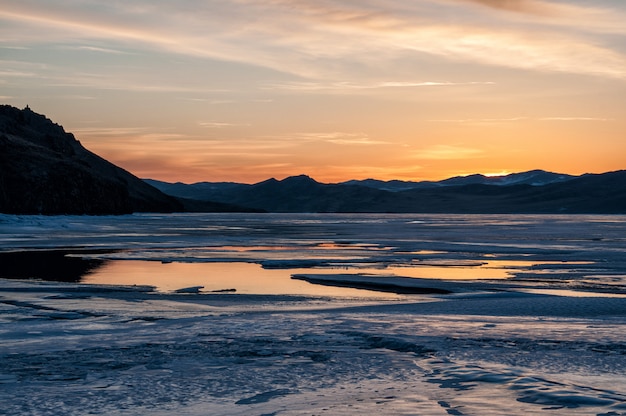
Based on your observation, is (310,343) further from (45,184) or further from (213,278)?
(45,184)

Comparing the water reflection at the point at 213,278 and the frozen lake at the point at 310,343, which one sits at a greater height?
the water reflection at the point at 213,278

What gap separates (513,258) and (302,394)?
29.0 m

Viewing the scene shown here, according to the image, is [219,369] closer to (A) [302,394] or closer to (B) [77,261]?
(A) [302,394]

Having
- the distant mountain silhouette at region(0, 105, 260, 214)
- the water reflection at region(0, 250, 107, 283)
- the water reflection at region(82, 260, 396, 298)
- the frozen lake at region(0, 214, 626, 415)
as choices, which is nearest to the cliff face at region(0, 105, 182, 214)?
the distant mountain silhouette at region(0, 105, 260, 214)

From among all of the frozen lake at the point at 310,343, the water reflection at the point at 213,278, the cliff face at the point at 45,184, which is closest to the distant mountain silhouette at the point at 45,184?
the cliff face at the point at 45,184

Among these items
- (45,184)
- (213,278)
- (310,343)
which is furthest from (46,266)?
(45,184)

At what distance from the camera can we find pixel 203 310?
17.1 meters

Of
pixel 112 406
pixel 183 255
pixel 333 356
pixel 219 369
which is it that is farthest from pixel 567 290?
pixel 183 255

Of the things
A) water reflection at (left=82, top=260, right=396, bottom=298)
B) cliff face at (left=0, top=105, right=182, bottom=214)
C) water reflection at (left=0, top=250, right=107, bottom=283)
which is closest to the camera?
water reflection at (left=82, top=260, right=396, bottom=298)

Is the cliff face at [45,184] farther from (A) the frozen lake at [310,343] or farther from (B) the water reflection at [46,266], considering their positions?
(A) the frozen lake at [310,343]

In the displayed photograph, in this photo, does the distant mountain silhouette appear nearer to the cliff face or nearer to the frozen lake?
the cliff face

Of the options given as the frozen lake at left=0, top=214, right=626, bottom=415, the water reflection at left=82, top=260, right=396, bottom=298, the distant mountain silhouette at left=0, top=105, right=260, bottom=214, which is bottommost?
the frozen lake at left=0, top=214, right=626, bottom=415

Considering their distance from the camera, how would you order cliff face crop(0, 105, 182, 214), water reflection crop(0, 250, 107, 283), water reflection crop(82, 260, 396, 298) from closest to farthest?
1. water reflection crop(82, 260, 396, 298)
2. water reflection crop(0, 250, 107, 283)
3. cliff face crop(0, 105, 182, 214)

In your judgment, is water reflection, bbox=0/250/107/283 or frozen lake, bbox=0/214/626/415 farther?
water reflection, bbox=0/250/107/283
